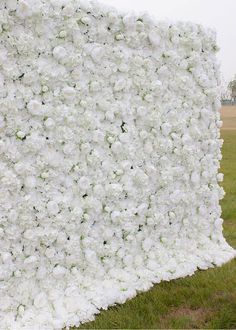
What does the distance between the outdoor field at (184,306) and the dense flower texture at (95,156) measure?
0.13 m

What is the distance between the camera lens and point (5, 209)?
4.09 metres

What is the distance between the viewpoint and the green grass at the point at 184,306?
175 inches

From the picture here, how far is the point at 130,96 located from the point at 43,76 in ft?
3.21

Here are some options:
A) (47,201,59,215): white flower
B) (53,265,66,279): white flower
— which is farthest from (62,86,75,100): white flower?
(53,265,66,279): white flower

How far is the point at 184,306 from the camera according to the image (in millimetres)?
4805

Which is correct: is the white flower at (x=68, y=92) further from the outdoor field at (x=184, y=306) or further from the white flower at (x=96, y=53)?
the outdoor field at (x=184, y=306)

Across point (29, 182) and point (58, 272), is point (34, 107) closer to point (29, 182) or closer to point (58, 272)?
point (29, 182)

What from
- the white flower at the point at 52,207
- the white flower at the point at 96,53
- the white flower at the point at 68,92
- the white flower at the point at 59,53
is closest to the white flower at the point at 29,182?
the white flower at the point at 52,207

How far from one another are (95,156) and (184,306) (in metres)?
1.50

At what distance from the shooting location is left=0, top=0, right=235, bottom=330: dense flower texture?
13.6 ft

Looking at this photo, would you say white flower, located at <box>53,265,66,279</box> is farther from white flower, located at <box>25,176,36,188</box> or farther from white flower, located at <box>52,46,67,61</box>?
white flower, located at <box>52,46,67,61</box>

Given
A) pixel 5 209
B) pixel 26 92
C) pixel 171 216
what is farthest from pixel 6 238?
pixel 171 216

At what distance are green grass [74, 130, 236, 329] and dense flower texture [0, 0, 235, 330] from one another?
0.12 meters

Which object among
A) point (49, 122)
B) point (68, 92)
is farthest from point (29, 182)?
point (68, 92)
